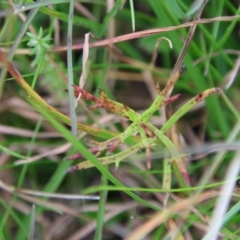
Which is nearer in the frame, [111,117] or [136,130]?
[136,130]

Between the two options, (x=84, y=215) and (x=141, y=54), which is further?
(x=141, y=54)

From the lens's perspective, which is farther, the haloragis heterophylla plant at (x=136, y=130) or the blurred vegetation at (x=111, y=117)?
the blurred vegetation at (x=111, y=117)

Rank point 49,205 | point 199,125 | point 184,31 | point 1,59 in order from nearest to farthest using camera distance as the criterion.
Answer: point 1,59 → point 184,31 → point 49,205 → point 199,125

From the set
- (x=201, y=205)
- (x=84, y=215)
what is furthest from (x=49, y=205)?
(x=201, y=205)

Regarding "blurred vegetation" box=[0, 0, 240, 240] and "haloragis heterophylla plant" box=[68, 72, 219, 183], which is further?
"blurred vegetation" box=[0, 0, 240, 240]

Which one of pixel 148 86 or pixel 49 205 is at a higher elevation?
pixel 148 86

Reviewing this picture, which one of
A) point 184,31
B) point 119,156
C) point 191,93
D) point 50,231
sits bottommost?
point 50,231

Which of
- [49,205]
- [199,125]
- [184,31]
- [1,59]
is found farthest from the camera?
[199,125]

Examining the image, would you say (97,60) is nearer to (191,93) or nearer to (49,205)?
(191,93)
